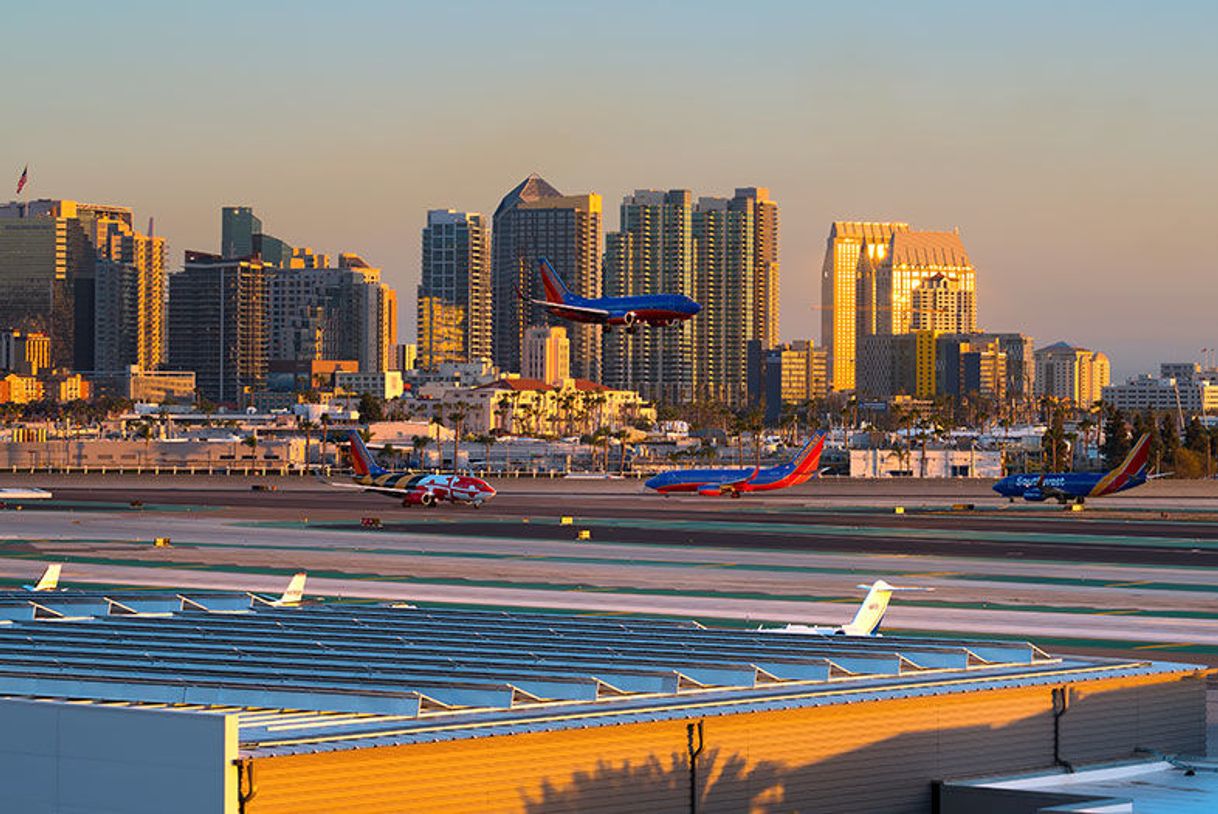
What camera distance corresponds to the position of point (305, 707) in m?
31.4

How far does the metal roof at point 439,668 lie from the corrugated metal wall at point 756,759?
1.10ft

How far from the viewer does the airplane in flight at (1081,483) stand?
166m

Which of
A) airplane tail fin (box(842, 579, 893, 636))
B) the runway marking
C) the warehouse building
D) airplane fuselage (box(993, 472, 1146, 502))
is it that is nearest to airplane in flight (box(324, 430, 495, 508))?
airplane fuselage (box(993, 472, 1146, 502))

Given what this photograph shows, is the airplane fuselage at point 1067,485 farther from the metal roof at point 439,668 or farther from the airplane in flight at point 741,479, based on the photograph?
the metal roof at point 439,668

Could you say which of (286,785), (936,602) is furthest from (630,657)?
(936,602)

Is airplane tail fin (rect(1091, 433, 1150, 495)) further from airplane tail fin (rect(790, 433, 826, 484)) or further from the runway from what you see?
airplane tail fin (rect(790, 433, 826, 484))

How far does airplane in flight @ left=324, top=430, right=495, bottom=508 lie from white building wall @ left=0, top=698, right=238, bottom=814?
130 metres

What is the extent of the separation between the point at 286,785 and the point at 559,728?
460 centimetres

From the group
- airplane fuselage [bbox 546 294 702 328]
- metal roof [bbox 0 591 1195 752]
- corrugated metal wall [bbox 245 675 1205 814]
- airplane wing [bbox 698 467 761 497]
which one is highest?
airplane fuselage [bbox 546 294 702 328]

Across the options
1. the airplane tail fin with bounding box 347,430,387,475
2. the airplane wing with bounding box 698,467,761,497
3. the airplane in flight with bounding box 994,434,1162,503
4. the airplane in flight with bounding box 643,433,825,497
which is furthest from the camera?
the airplane wing with bounding box 698,467,761,497

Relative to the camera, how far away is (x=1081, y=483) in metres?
170

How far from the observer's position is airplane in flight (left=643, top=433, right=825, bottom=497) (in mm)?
176875

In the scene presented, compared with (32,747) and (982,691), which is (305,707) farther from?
(982,691)

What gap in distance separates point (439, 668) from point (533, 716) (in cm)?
444
